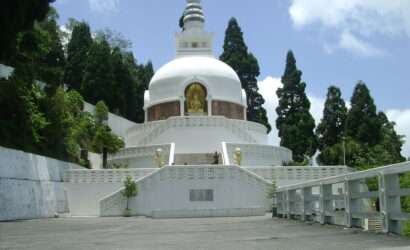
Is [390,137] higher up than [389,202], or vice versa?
[390,137]

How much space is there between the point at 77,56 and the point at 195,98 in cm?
1570

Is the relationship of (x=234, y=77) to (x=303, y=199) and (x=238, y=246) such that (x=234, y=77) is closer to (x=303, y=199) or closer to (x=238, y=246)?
(x=303, y=199)

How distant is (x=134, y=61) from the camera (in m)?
64.8

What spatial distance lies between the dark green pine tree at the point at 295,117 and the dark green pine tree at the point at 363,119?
11.5ft

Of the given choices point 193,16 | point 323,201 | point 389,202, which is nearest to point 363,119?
point 193,16

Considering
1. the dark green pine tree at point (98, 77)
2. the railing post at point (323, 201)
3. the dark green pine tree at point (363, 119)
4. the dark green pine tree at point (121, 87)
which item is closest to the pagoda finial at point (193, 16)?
the dark green pine tree at point (121, 87)

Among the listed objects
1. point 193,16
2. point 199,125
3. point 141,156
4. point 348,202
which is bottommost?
point 348,202

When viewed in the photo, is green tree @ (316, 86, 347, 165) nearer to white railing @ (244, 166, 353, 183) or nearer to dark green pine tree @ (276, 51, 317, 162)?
dark green pine tree @ (276, 51, 317, 162)

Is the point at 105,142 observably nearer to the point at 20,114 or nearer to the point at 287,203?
the point at 20,114

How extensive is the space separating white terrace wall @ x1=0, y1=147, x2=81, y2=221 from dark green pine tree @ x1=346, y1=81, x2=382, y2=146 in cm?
2508

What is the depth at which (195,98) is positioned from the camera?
1574 inches

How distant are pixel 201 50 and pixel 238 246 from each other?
3737cm

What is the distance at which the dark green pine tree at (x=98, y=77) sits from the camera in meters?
46.4

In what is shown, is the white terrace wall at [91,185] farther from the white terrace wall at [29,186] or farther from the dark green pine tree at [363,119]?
the dark green pine tree at [363,119]
